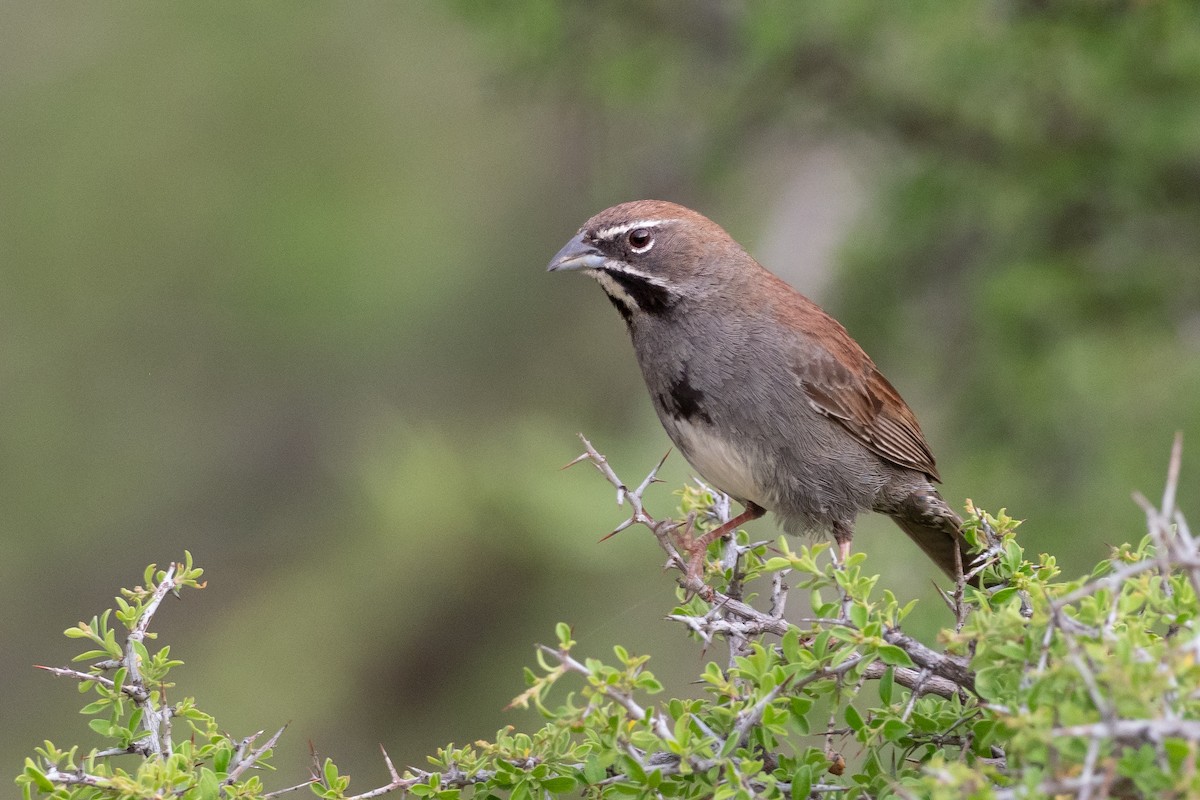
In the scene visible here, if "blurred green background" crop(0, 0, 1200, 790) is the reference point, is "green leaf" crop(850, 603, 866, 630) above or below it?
below

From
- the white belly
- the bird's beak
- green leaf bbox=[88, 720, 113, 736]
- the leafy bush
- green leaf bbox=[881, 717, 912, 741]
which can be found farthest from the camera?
the bird's beak

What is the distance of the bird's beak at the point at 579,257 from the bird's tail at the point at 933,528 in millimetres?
1526

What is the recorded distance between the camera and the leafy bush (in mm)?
2379

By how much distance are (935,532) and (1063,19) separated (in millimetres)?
2222

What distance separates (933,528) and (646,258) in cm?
153

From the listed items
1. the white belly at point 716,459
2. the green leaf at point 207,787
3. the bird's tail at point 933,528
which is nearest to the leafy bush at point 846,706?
the green leaf at point 207,787

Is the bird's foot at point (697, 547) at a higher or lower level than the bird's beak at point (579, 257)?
lower

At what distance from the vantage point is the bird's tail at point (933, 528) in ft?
18.1

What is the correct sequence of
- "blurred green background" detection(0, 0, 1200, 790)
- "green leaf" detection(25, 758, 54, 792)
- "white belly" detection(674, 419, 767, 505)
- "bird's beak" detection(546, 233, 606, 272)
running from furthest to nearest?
"blurred green background" detection(0, 0, 1200, 790), "bird's beak" detection(546, 233, 606, 272), "white belly" detection(674, 419, 767, 505), "green leaf" detection(25, 758, 54, 792)

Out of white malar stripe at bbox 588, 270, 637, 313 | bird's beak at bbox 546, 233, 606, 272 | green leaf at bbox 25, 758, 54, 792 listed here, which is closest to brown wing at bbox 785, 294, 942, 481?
white malar stripe at bbox 588, 270, 637, 313

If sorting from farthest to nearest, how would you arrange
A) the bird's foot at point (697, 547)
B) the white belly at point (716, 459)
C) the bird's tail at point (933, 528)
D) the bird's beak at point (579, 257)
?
the bird's tail at point (933, 528) < the bird's beak at point (579, 257) < the white belly at point (716, 459) < the bird's foot at point (697, 547)

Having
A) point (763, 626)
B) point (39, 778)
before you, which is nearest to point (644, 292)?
point (763, 626)

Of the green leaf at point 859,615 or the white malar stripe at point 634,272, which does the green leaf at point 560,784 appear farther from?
the white malar stripe at point 634,272

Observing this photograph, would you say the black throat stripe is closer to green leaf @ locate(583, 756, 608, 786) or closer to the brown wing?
the brown wing
